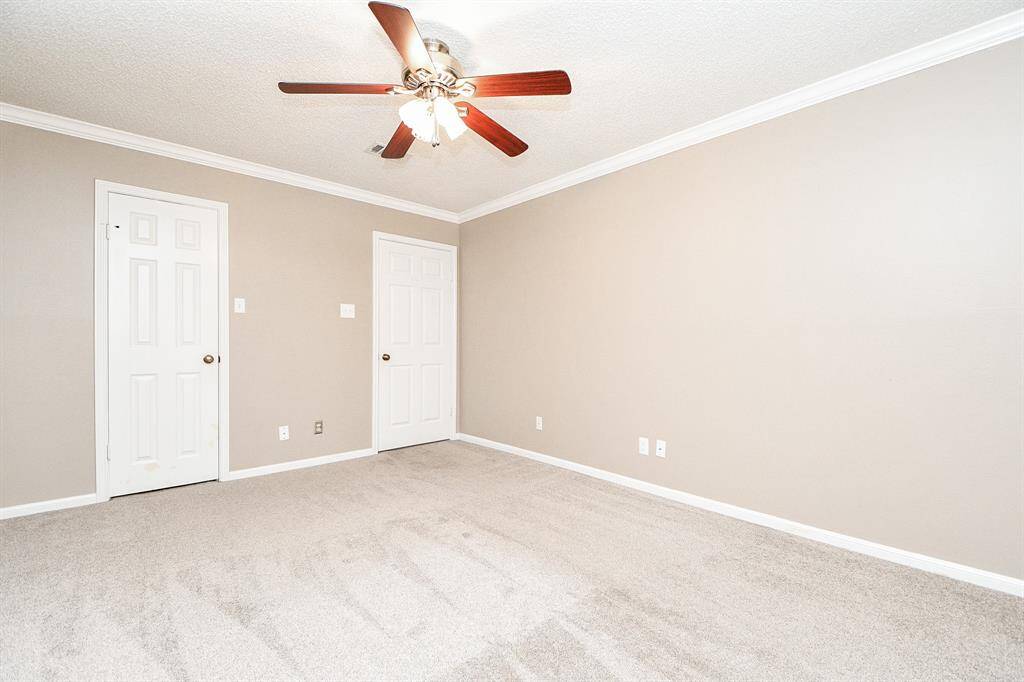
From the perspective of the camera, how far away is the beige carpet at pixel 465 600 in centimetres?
159

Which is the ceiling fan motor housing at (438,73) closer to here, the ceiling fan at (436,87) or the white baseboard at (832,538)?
the ceiling fan at (436,87)

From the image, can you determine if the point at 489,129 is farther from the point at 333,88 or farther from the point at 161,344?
the point at 161,344

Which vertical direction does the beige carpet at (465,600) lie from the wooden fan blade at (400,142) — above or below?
below

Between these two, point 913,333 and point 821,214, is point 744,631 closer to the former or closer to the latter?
point 913,333

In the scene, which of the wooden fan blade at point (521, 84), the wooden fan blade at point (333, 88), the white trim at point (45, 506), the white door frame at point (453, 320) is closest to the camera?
the wooden fan blade at point (521, 84)

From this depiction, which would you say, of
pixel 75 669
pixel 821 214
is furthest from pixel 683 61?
pixel 75 669

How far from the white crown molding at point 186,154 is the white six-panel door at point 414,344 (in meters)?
0.43

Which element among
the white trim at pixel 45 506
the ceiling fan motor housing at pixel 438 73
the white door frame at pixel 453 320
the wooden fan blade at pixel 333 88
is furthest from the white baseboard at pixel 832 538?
the white trim at pixel 45 506

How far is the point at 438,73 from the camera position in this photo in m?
1.93

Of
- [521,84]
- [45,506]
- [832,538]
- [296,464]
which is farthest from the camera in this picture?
[296,464]

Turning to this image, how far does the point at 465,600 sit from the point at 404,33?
2.28 m

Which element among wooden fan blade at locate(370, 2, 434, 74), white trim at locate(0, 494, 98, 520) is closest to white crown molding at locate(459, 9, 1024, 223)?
wooden fan blade at locate(370, 2, 434, 74)

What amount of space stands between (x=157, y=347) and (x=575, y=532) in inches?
128

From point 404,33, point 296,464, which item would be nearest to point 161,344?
point 296,464
